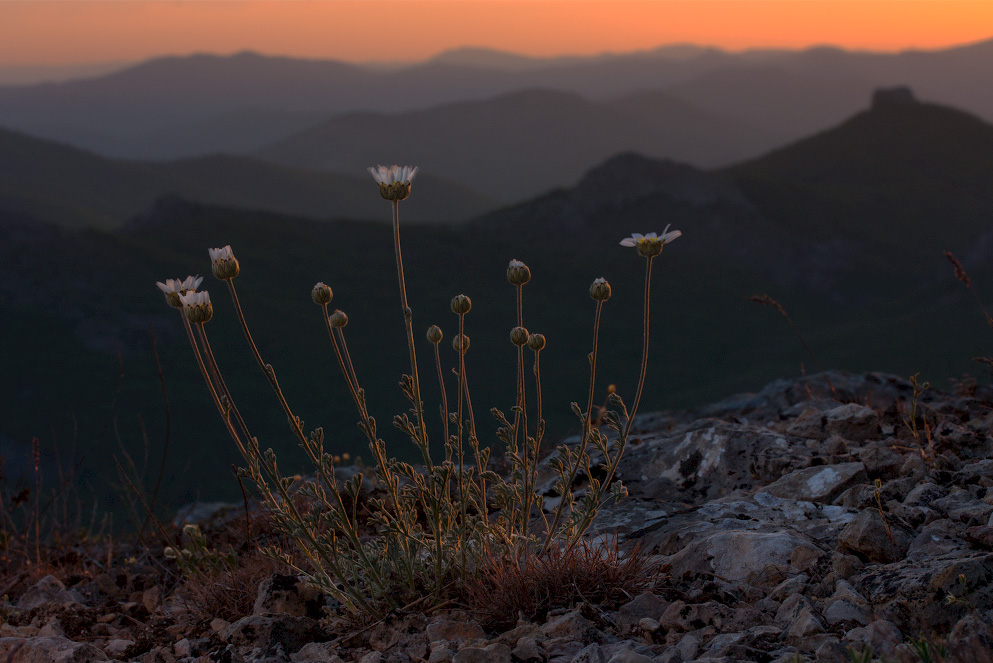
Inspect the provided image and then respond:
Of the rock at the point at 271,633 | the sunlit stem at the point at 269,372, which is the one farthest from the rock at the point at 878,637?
the rock at the point at 271,633

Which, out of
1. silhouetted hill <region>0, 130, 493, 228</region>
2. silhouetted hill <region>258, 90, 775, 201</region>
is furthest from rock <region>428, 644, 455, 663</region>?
silhouetted hill <region>258, 90, 775, 201</region>

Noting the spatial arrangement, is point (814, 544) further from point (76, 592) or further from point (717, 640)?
point (76, 592)

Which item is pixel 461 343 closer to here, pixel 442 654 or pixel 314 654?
pixel 442 654

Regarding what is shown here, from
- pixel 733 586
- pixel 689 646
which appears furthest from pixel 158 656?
pixel 733 586

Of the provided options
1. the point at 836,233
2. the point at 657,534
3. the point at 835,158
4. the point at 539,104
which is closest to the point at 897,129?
the point at 835,158

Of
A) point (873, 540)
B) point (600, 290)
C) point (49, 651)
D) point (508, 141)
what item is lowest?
point (49, 651)

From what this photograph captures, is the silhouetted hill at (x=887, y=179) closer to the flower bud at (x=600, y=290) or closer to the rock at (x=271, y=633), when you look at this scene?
the flower bud at (x=600, y=290)

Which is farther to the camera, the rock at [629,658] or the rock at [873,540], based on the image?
the rock at [873,540]
